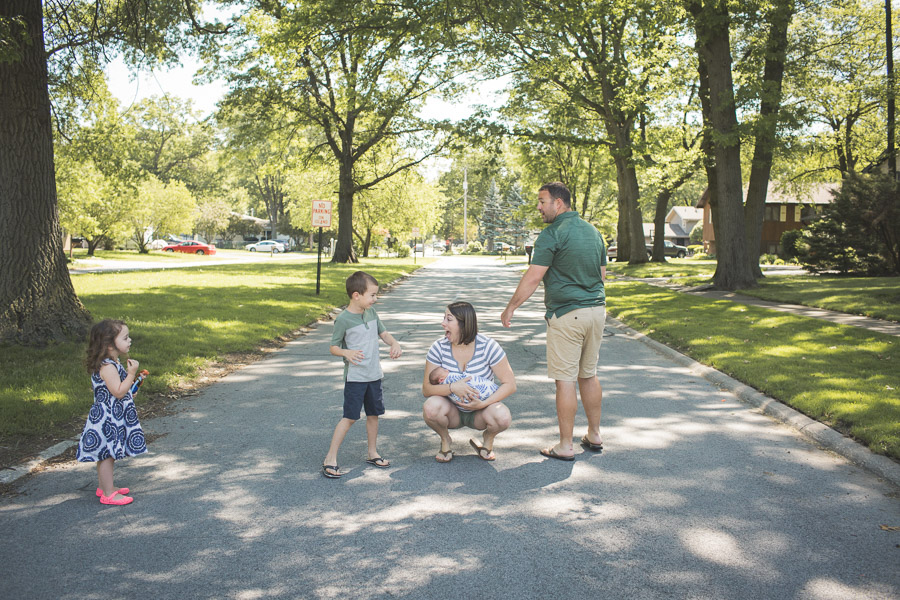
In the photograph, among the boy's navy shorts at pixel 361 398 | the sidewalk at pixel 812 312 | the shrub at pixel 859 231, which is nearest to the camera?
the boy's navy shorts at pixel 361 398

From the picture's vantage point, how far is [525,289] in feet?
17.0

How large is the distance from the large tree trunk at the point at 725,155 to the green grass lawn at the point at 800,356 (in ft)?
13.2

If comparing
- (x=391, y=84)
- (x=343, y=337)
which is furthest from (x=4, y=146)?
(x=391, y=84)

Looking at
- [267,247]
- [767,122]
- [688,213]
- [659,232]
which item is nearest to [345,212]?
[659,232]

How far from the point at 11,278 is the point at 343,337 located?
5.79 metres

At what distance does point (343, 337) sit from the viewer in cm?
494

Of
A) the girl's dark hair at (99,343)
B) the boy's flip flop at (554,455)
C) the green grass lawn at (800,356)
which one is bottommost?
the boy's flip flop at (554,455)

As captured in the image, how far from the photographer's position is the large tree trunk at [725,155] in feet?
61.1

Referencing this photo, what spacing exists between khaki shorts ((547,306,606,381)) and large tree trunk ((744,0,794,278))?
50.8 feet

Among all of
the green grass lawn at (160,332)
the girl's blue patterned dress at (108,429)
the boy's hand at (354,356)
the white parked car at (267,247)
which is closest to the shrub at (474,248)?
the white parked car at (267,247)

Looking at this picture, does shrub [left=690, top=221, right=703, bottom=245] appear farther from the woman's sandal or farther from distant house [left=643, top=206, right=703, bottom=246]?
the woman's sandal

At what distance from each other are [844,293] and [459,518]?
17.6m

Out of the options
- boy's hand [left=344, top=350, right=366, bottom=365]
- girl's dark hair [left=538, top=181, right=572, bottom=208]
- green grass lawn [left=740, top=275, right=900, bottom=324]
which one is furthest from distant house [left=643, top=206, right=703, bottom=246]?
boy's hand [left=344, top=350, right=366, bottom=365]

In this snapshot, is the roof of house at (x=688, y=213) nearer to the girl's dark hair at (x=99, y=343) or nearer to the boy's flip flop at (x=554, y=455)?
the boy's flip flop at (x=554, y=455)
